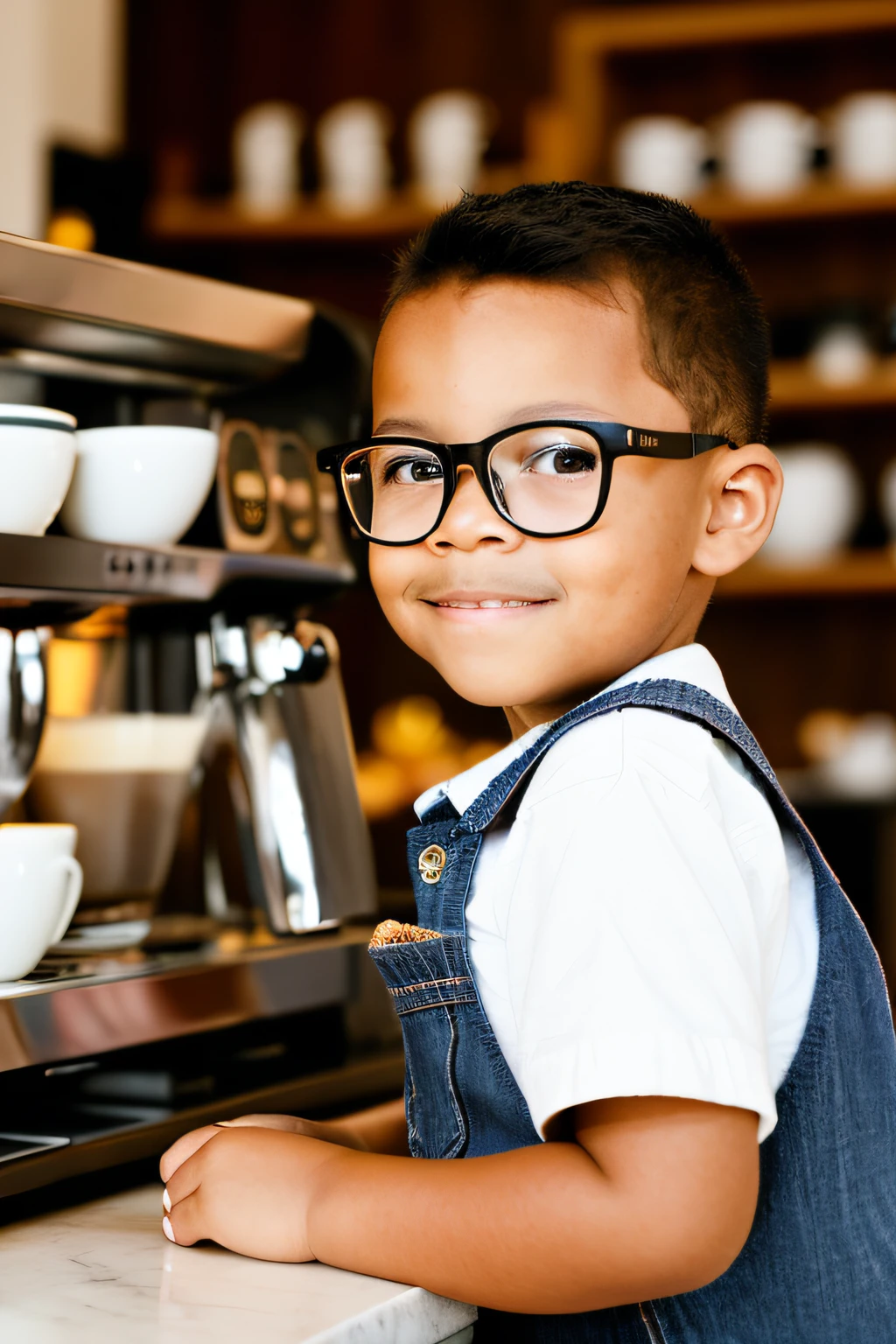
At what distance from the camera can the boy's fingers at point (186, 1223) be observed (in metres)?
0.62

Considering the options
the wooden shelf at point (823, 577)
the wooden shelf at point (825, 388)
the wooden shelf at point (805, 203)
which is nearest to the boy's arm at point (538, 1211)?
the wooden shelf at point (823, 577)

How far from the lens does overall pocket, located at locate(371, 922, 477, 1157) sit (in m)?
0.65

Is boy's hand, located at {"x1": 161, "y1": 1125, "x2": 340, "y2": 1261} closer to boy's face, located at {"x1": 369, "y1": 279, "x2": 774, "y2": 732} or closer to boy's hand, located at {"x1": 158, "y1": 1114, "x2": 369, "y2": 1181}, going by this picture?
boy's hand, located at {"x1": 158, "y1": 1114, "x2": 369, "y2": 1181}

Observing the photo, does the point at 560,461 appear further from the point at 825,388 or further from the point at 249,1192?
the point at 825,388

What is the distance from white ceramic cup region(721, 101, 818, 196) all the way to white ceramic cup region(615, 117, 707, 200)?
0.18 feet

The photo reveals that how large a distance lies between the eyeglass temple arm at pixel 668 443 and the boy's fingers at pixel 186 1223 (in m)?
0.38

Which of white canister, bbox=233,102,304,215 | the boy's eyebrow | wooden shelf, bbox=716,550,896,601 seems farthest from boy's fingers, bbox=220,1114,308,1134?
white canister, bbox=233,102,304,215

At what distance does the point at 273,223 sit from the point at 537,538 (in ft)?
7.78

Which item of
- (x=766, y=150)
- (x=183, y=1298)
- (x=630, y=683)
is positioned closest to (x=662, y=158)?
(x=766, y=150)

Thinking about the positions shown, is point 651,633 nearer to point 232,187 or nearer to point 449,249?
point 449,249

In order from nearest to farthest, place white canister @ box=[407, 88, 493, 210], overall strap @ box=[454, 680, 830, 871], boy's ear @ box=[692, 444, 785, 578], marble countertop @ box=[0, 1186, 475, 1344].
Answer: marble countertop @ box=[0, 1186, 475, 1344]
overall strap @ box=[454, 680, 830, 871]
boy's ear @ box=[692, 444, 785, 578]
white canister @ box=[407, 88, 493, 210]

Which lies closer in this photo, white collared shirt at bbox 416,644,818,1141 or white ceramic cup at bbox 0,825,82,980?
white collared shirt at bbox 416,644,818,1141

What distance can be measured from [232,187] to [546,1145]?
2768 millimetres

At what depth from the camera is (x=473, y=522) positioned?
688 millimetres
